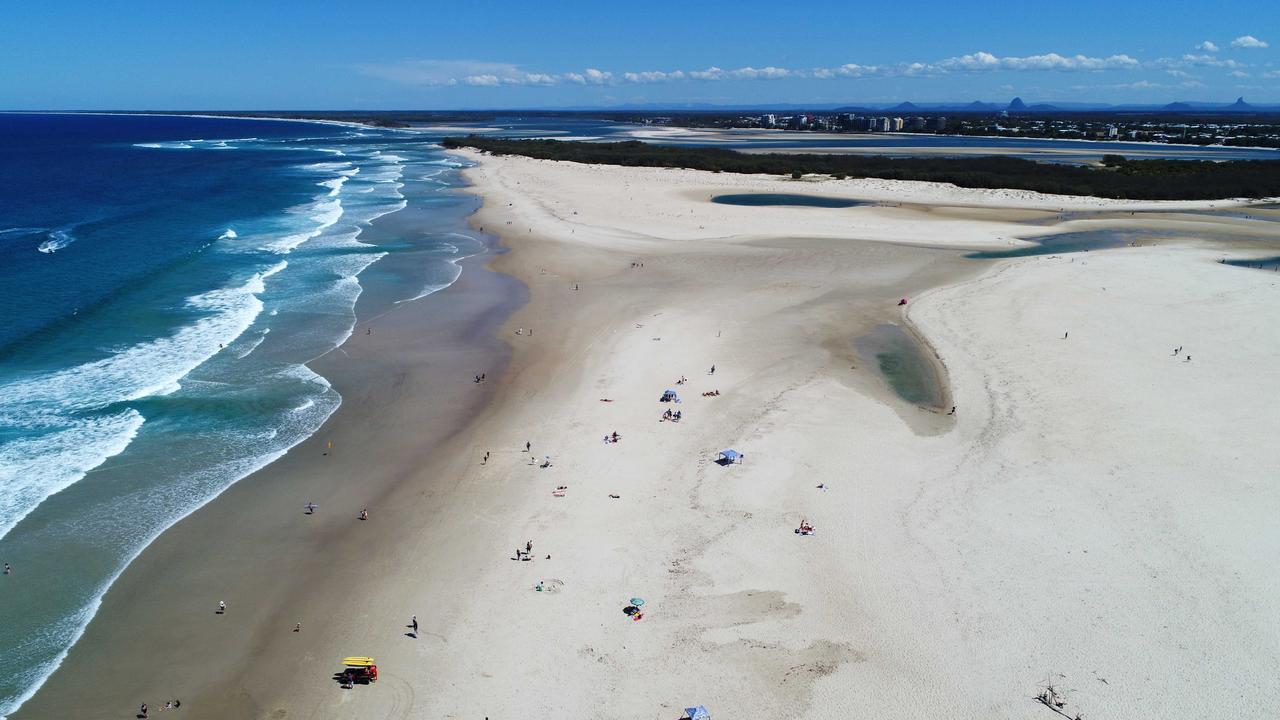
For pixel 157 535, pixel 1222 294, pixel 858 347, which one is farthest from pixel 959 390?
pixel 157 535

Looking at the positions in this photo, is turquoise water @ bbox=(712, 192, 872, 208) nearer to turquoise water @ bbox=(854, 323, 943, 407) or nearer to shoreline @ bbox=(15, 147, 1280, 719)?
shoreline @ bbox=(15, 147, 1280, 719)

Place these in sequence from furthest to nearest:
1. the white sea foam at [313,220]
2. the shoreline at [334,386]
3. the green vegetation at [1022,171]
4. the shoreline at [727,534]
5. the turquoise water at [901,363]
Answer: the green vegetation at [1022,171] → the white sea foam at [313,220] → the turquoise water at [901,363] → the shoreline at [334,386] → the shoreline at [727,534]

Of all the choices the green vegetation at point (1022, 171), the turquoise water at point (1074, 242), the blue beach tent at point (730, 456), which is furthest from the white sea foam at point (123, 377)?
the green vegetation at point (1022, 171)

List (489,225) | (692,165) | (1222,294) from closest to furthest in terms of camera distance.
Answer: (1222,294)
(489,225)
(692,165)

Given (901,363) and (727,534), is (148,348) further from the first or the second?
(901,363)

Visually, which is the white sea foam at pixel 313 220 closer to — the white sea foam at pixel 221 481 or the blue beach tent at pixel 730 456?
the white sea foam at pixel 221 481

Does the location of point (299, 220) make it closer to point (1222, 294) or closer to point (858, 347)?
point (858, 347)
